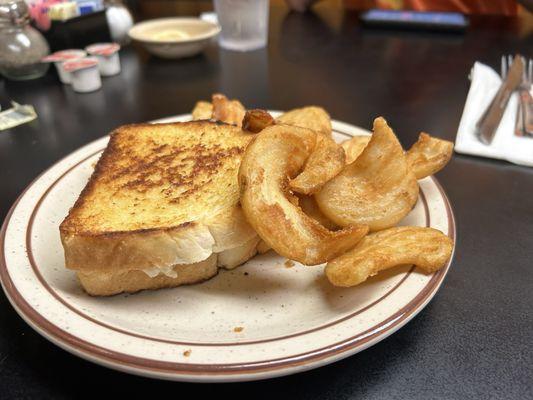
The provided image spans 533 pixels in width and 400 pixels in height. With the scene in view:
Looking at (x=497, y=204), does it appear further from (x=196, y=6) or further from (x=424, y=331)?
(x=196, y=6)

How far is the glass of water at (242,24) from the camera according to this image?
115 inches

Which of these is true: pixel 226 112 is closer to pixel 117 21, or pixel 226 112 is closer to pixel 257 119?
pixel 257 119

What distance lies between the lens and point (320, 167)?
112cm

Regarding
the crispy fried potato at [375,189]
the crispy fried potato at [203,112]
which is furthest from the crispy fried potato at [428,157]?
the crispy fried potato at [203,112]

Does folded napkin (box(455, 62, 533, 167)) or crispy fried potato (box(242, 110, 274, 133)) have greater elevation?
crispy fried potato (box(242, 110, 274, 133))

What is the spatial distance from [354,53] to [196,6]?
1.75 metres

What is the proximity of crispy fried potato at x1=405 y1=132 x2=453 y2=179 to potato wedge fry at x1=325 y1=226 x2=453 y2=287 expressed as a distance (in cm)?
24

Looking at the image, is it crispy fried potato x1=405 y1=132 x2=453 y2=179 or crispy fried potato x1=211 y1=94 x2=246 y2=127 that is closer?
crispy fried potato x1=405 y1=132 x2=453 y2=179

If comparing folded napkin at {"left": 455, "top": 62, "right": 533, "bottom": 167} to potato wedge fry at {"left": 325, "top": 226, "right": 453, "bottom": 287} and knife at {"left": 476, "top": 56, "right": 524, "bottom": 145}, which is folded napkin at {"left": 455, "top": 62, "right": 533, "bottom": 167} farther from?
potato wedge fry at {"left": 325, "top": 226, "right": 453, "bottom": 287}

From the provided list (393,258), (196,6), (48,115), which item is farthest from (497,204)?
(196,6)

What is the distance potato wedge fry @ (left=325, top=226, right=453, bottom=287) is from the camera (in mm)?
1013

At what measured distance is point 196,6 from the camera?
4137mm

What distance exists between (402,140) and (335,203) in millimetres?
980

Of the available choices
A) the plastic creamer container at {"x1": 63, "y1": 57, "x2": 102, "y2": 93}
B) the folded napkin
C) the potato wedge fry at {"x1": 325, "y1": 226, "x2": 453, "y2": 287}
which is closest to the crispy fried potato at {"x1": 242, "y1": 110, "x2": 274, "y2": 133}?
the potato wedge fry at {"x1": 325, "y1": 226, "x2": 453, "y2": 287}
